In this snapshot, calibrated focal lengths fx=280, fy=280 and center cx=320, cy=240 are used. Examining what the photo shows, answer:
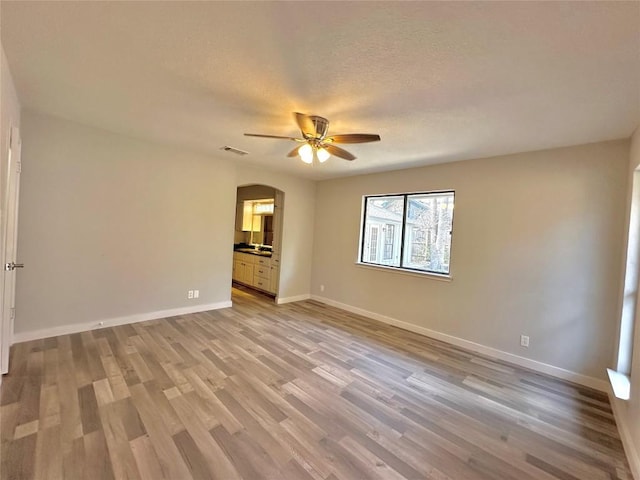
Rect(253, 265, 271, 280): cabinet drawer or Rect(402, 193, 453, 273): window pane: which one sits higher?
Rect(402, 193, 453, 273): window pane

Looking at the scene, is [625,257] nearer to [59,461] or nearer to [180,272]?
[59,461]

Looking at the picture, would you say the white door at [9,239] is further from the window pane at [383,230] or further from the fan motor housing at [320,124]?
the window pane at [383,230]

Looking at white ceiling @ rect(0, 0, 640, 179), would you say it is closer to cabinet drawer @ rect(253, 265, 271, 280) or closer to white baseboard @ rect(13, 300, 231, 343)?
white baseboard @ rect(13, 300, 231, 343)

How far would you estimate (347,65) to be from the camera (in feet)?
5.90

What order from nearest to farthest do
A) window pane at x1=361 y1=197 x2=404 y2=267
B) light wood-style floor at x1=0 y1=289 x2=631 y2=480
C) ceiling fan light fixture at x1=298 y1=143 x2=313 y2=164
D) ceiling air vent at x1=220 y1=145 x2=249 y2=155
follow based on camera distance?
light wood-style floor at x1=0 y1=289 x2=631 y2=480 < ceiling fan light fixture at x1=298 y1=143 x2=313 y2=164 < ceiling air vent at x1=220 y1=145 x2=249 y2=155 < window pane at x1=361 y1=197 x2=404 y2=267

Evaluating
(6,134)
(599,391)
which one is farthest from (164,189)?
(599,391)

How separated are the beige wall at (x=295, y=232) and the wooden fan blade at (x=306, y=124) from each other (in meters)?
2.73

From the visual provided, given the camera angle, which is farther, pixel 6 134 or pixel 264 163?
pixel 264 163

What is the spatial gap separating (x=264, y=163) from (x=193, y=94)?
235cm

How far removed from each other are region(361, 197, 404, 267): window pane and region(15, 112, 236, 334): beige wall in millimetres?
2432

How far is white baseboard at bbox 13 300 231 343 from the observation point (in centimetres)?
311

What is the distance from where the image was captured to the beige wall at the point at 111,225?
10.2ft

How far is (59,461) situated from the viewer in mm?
1602

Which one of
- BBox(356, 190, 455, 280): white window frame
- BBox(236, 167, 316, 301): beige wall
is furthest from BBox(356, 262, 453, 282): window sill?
BBox(236, 167, 316, 301): beige wall
